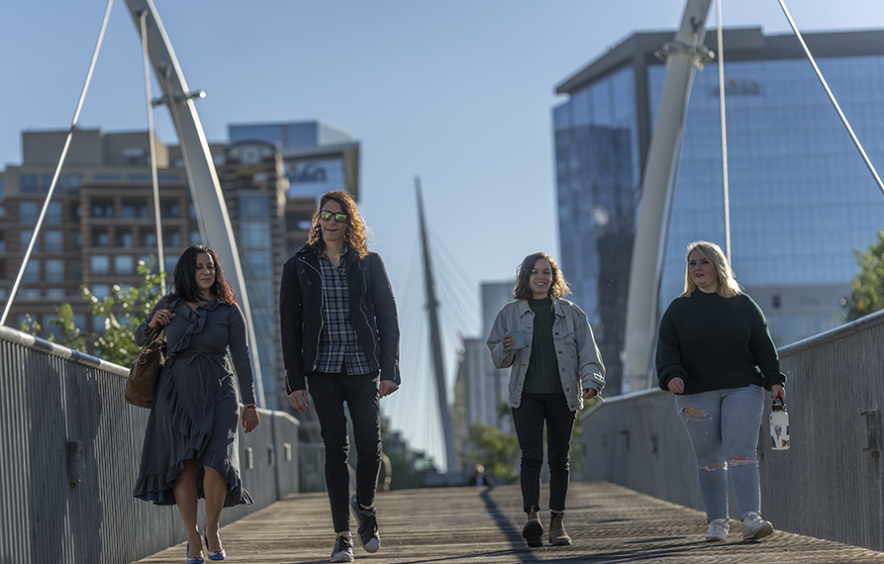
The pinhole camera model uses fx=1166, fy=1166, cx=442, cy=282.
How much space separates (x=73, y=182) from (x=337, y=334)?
325 feet

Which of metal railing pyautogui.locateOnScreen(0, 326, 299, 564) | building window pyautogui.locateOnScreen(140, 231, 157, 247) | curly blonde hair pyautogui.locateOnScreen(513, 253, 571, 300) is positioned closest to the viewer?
metal railing pyautogui.locateOnScreen(0, 326, 299, 564)

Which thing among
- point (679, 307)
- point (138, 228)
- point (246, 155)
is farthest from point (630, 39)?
point (679, 307)

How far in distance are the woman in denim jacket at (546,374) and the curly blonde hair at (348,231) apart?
3.20 feet

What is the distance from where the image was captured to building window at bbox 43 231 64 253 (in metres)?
98.1

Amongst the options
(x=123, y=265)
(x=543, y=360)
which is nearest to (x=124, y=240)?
(x=123, y=265)

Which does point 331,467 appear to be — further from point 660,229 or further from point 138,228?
point 138,228

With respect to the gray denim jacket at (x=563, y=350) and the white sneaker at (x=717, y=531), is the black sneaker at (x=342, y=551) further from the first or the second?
the white sneaker at (x=717, y=531)

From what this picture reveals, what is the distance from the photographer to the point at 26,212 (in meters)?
98.8

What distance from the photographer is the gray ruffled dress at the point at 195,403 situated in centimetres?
565

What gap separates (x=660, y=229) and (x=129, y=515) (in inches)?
453

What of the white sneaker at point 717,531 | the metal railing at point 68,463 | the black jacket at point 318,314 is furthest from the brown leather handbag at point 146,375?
the white sneaker at point 717,531

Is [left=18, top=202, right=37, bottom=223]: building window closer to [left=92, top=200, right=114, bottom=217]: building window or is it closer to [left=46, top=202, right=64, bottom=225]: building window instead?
[left=46, top=202, right=64, bottom=225]: building window

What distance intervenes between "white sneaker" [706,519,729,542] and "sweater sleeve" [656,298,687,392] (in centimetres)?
75

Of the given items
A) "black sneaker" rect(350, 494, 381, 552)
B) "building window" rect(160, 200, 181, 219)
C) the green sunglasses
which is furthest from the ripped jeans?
"building window" rect(160, 200, 181, 219)
